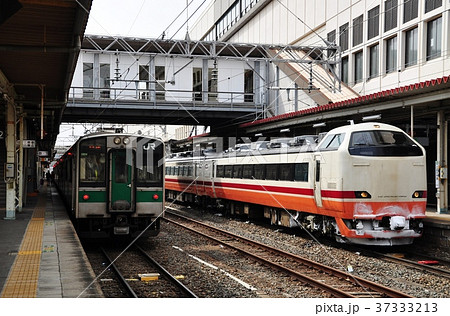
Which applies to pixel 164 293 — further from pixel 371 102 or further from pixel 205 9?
pixel 205 9

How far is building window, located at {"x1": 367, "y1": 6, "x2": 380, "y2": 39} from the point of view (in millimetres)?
25525

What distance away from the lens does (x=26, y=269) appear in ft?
29.3

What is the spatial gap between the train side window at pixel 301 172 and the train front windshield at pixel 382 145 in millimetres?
1992

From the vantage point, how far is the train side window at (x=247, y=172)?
18.9 m

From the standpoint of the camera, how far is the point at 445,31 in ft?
68.2

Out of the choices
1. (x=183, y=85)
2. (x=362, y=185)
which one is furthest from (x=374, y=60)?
(x=362, y=185)

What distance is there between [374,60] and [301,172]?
13.7 meters

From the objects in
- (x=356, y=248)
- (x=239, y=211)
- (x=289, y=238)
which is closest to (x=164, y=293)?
(x=356, y=248)

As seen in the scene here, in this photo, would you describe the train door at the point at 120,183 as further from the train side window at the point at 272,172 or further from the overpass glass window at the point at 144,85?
the overpass glass window at the point at 144,85

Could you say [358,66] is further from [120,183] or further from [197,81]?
[120,183]

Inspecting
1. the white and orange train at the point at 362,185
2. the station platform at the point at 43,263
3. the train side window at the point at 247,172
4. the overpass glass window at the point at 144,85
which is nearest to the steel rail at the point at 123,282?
the station platform at the point at 43,263

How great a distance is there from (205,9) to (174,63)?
22.2m

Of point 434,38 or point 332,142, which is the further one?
point 434,38

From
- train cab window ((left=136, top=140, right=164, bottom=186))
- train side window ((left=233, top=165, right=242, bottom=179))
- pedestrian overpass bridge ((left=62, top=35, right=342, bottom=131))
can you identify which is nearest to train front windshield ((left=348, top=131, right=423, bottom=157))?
train cab window ((left=136, top=140, right=164, bottom=186))
